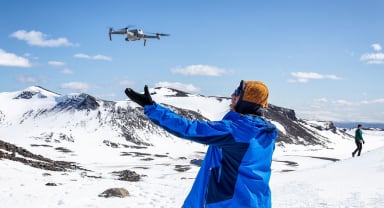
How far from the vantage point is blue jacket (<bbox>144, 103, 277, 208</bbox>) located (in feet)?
11.5

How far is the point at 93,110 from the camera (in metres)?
118

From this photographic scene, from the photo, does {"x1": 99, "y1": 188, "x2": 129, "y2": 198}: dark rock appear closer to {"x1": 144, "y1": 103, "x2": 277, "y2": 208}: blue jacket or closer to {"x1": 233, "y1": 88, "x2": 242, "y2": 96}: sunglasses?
{"x1": 144, "y1": 103, "x2": 277, "y2": 208}: blue jacket

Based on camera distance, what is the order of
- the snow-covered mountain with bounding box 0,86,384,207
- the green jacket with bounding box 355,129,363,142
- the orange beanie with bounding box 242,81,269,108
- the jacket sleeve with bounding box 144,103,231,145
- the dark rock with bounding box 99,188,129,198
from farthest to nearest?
the snow-covered mountain with bounding box 0,86,384,207, the green jacket with bounding box 355,129,363,142, the dark rock with bounding box 99,188,129,198, the orange beanie with bounding box 242,81,269,108, the jacket sleeve with bounding box 144,103,231,145

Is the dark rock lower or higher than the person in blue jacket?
lower

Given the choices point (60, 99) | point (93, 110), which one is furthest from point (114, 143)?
point (60, 99)

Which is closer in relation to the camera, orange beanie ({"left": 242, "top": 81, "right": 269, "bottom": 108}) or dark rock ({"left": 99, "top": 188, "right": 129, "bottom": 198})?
orange beanie ({"left": 242, "top": 81, "right": 269, "bottom": 108})

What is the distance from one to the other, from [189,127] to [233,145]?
18.5 inches

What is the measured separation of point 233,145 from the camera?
3660 mm

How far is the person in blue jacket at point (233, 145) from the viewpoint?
137 inches

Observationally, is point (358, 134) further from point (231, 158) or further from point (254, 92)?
point (231, 158)

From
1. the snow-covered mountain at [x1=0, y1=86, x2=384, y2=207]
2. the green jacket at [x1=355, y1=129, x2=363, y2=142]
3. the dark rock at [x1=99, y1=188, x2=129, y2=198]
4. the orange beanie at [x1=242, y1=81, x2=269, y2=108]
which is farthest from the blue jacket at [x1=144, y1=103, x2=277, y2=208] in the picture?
the snow-covered mountain at [x1=0, y1=86, x2=384, y2=207]

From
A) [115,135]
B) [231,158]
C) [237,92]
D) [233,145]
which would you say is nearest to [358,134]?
[237,92]

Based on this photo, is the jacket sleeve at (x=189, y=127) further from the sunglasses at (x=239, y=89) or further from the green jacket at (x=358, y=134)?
the green jacket at (x=358, y=134)

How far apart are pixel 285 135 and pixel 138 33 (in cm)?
9306
